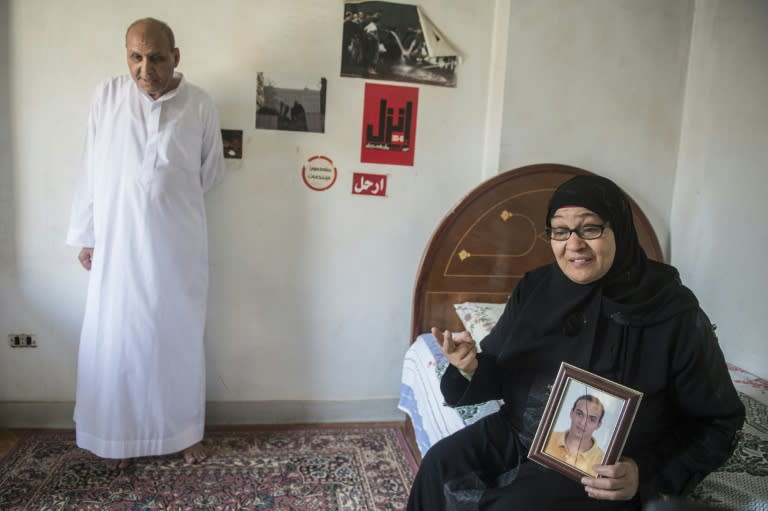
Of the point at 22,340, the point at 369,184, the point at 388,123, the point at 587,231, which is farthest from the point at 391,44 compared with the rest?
the point at 22,340

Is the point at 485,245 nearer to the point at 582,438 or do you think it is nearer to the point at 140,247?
the point at 582,438

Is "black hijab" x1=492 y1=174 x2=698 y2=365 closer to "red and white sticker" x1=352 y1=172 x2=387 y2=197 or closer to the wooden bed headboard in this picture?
the wooden bed headboard

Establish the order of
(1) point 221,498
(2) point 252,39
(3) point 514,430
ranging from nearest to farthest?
(3) point 514,430 → (1) point 221,498 → (2) point 252,39

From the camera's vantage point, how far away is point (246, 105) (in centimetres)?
237

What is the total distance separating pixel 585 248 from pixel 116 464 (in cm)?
192

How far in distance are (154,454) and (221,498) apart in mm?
366

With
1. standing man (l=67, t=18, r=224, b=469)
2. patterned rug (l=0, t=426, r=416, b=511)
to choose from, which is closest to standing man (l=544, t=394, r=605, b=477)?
patterned rug (l=0, t=426, r=416, b=511)

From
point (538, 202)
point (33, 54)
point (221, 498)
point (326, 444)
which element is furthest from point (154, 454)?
point (538, 202)

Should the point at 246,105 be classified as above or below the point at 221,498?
above

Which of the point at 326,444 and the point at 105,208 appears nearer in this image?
the point at 105,208

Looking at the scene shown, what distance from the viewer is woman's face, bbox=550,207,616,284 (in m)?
1.29

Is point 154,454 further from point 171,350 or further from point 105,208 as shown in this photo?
point 105,208

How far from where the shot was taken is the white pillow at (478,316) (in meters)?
2.09

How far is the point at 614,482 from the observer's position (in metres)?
1.14
